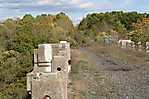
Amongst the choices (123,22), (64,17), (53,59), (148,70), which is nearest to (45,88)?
(53,59)

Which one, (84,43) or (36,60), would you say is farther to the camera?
(84,43)

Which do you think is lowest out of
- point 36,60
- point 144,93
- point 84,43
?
point 84,43

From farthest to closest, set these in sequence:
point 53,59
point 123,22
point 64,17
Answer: point 123,22, point 64,17, point 53,59

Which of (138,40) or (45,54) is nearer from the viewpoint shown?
(45,54)

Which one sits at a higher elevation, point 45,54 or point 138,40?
point 45,54

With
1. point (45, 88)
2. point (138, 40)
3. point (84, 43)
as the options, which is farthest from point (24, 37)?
point (45, 88)

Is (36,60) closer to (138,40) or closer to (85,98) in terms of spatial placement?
(85,98)

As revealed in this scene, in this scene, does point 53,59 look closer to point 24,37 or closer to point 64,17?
point 24,37

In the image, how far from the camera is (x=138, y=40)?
172ft

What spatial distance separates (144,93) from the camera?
1288 centimetres

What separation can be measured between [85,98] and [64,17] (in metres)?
76.1

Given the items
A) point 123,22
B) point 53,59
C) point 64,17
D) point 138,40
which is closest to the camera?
point 53,59

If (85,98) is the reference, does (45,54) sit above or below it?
above

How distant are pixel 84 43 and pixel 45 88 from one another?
59.7 meters
